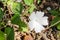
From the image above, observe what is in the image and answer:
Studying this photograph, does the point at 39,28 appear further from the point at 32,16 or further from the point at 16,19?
the point at 16,19

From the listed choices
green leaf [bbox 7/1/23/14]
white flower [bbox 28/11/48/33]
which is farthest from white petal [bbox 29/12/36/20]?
green leaf [bbox 7/1/23/14]

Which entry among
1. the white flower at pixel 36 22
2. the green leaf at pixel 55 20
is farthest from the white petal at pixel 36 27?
the green leaf at pixel 55 20

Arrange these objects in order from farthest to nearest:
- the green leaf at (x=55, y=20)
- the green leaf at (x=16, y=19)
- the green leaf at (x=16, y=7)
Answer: the green leaf at (x=55, y=20) < the green leaf at (x=16, y=7) < the green leaf at (x=16, y=19)

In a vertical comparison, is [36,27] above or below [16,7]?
below

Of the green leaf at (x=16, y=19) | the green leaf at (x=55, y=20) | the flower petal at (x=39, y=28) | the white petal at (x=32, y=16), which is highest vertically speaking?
the green leaf at (x=16, y=19)

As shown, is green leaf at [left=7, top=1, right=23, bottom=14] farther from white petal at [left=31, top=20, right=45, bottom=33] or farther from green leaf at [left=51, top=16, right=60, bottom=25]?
green leaf at [left=51, top=16, right=60, bottom=25]

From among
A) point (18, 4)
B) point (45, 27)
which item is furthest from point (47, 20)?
point (18, 4)

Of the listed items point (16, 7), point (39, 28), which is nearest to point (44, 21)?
point (39, 28)

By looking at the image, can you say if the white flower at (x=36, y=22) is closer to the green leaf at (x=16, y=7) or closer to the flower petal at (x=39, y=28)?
the flower petal at (x=39, y=28)

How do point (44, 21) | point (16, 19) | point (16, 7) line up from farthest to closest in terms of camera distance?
point (44, 21), point (16, 7), point (16, 19)
